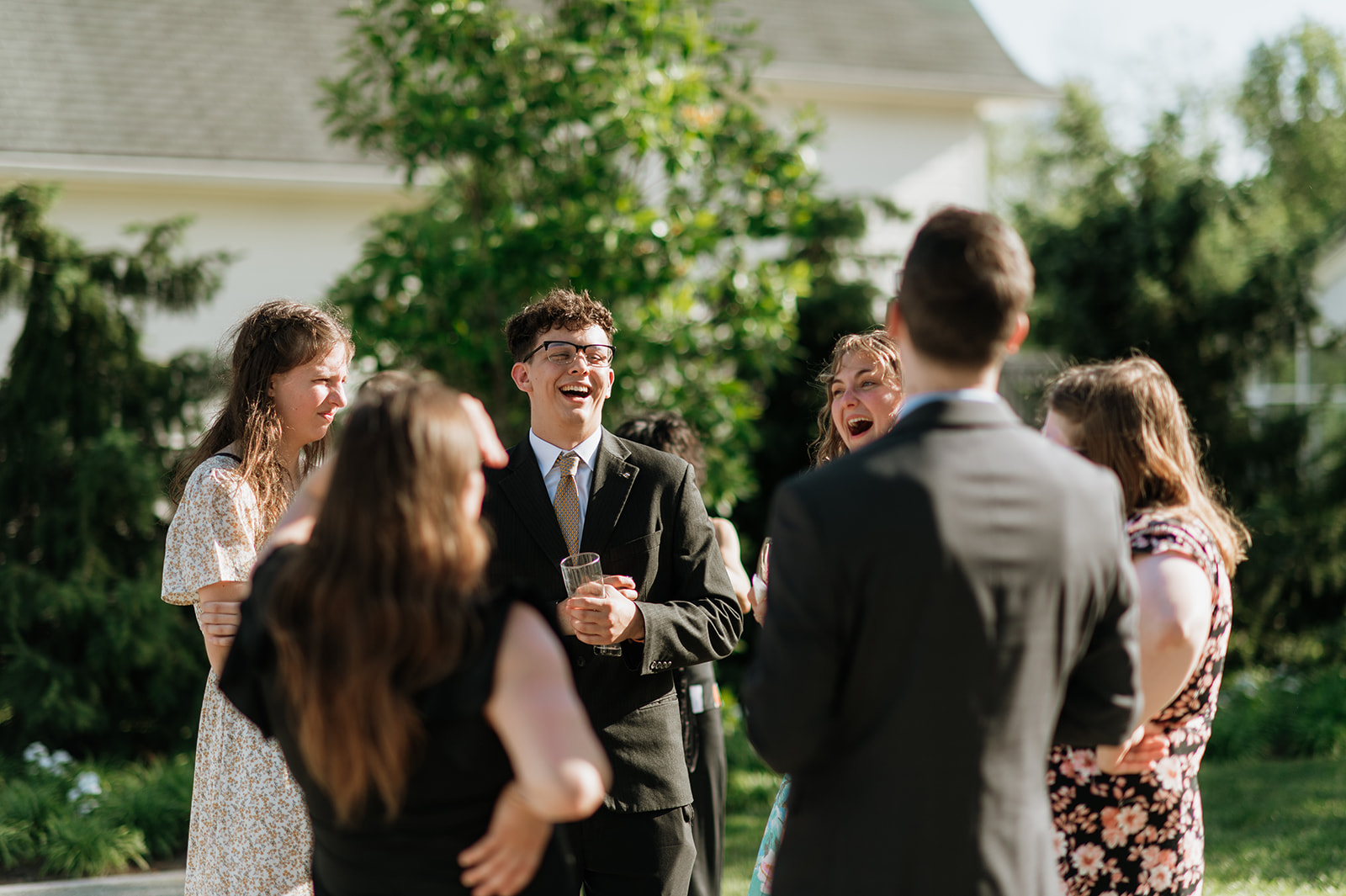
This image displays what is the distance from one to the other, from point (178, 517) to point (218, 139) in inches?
382

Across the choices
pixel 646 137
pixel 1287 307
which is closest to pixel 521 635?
pixel 646 137

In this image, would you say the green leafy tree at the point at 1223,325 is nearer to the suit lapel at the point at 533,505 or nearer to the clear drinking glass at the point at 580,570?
the suit lapel at the point at 533,505

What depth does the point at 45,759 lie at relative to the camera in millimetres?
7211

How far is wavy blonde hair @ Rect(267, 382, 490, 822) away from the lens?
2.00 meters

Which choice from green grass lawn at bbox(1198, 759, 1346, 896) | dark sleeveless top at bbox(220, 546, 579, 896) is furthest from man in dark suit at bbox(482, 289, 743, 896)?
green grass lawn at bbox(1198, 759, 1346, 896)

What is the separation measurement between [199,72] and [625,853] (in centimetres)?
1176

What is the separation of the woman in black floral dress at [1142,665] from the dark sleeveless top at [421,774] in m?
1.53

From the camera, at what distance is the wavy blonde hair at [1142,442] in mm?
2877

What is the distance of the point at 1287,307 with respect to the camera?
34.4 ft

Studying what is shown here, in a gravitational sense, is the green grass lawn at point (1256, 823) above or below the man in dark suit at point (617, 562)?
below

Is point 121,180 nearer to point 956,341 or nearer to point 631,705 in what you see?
point 631,705

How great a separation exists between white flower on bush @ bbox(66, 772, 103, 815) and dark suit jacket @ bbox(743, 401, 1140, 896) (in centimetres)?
605

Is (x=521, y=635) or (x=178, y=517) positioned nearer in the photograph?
(x=521, y=635)

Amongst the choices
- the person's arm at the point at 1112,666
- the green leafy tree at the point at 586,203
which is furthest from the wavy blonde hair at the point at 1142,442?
the green leafy tree at the point at 586,203
